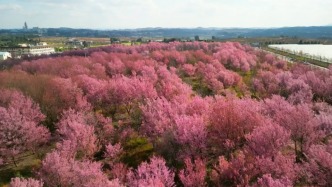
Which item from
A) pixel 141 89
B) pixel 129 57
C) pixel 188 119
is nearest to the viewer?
pixel 188 119

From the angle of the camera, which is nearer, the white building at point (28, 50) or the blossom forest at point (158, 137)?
the blossom forest at point (158, 137)

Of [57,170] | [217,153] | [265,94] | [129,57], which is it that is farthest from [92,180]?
[129,57]

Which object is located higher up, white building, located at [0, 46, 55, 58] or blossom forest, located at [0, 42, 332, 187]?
white building, located at [0, 46, 55, 58]

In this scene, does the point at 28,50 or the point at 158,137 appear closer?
the point at 158,137

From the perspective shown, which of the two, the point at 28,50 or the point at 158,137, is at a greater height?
the point at 28,50

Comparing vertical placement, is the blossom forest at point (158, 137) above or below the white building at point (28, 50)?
below

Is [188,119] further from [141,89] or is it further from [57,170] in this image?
[141,89]

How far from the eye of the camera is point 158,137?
30.8 meters

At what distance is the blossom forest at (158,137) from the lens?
2292 cm

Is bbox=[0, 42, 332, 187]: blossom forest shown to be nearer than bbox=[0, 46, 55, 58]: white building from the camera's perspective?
Yes

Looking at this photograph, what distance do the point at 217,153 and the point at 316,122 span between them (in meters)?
9.56

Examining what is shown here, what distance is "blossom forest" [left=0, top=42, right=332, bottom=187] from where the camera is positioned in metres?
22.9

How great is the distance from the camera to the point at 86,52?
310 feet

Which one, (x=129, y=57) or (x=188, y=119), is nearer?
(x=188, y=119)
